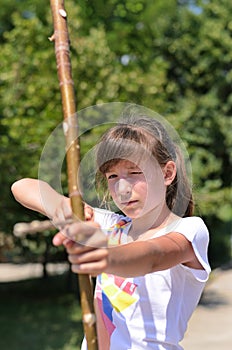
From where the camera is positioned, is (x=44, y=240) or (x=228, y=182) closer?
(x=44, y=240)

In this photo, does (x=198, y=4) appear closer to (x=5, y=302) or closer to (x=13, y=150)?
(x=5, y=302)

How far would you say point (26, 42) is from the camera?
30.2ft

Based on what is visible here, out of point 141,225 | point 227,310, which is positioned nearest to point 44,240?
point 227,310

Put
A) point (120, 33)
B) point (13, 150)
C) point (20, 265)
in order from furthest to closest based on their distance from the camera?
point (20, 265) < point (120, 33) < point (13, 150)

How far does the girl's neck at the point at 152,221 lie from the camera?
167 centimetres

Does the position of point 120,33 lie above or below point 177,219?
below

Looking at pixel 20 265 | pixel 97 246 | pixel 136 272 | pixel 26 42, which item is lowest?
pixel 20 265

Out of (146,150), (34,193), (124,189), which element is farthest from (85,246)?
(34,193)

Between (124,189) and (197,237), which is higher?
(124,189)

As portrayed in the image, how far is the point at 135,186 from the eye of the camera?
1502mm

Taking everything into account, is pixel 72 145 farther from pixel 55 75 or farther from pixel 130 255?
pixel 55 75

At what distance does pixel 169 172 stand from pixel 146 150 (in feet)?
0.37

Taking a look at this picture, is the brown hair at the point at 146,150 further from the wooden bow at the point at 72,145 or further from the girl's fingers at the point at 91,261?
the girl's fingers at the point at 91,261

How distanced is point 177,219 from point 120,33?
30.6 ft
